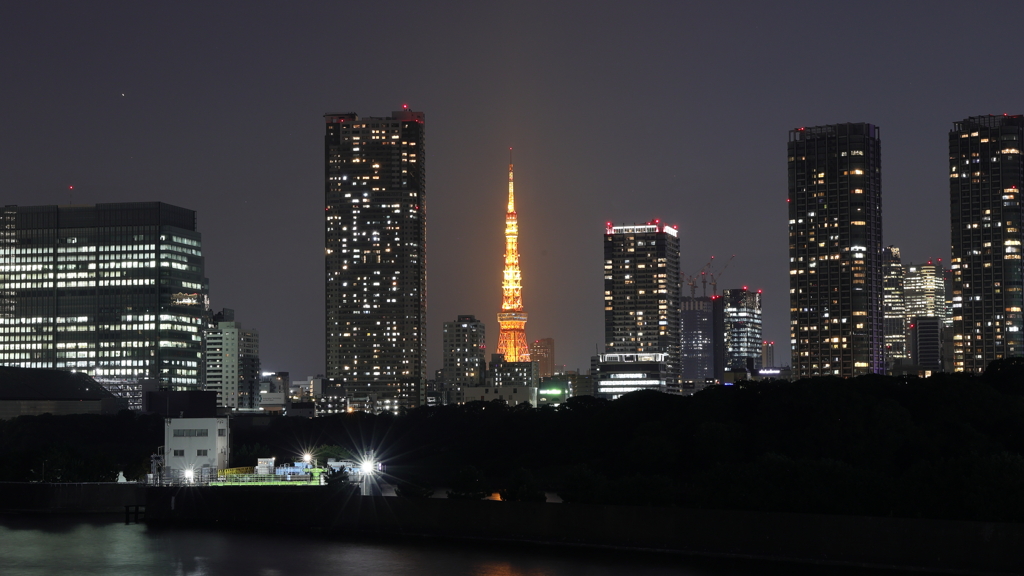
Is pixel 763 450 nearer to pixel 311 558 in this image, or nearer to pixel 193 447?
pixel 311 558

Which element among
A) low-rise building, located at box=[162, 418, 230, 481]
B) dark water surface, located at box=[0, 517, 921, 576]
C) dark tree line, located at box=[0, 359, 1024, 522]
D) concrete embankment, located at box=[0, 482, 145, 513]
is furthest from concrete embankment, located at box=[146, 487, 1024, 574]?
concrete embankment, located at box=[0, 482, 145, 513]

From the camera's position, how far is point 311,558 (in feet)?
283

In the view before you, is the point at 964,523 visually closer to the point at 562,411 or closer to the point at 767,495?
the point at 767,495

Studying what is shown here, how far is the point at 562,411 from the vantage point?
170m

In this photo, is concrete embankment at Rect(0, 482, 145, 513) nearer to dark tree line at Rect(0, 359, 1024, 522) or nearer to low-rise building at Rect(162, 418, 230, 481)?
low-rise building at Rect(162, 418, 230, 481)

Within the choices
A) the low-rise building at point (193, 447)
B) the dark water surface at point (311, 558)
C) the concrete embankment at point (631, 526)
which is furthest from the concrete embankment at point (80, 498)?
the dark water surface at point (311, 558)

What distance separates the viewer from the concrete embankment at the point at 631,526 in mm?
77000

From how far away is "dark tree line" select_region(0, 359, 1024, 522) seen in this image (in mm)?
82562

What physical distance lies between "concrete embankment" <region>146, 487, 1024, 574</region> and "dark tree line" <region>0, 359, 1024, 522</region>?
2183mm

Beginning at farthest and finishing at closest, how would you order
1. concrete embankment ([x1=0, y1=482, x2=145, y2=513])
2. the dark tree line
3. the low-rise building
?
concrete embankment ([x1=0, y1=482, x2=145, y2=513]) < the low-rise building < the dark tree line

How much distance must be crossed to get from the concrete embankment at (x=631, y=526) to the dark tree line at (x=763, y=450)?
7.16 ft

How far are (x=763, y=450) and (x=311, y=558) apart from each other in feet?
154

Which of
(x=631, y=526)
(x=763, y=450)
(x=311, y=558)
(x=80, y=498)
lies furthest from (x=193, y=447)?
(x=763, y=450)

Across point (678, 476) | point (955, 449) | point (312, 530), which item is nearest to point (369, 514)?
point (312, 530)
